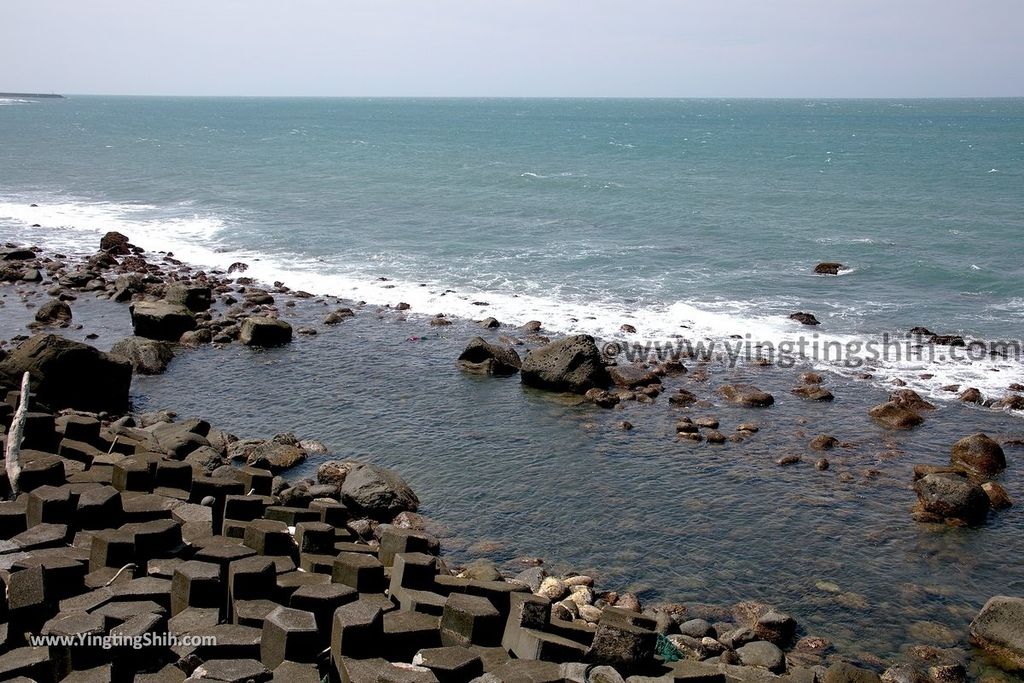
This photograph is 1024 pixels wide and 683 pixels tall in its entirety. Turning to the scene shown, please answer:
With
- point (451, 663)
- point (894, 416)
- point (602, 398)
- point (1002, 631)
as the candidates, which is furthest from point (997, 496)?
point (451, 663)

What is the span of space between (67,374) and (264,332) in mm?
8531

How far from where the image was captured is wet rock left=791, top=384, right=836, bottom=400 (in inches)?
A: 1166

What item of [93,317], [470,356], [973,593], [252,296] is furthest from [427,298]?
[973,593]

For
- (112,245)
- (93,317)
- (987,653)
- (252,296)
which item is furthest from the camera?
(112,245)

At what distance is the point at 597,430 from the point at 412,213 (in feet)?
142

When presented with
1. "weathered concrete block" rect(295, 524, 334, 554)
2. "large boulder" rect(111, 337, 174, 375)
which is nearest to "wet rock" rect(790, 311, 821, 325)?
"large boulder" rect(111, 337, 174, 375)

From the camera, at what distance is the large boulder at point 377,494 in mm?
20938

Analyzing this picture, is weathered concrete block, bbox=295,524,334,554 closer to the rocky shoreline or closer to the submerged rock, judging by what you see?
the rocky shoreline

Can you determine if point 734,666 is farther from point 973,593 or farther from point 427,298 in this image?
point 427,298

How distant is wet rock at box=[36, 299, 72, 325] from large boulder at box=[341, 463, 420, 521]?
20653mm

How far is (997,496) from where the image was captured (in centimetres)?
2250

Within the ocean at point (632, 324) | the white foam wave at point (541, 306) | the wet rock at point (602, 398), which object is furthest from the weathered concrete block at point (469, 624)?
the white foam wave at point (541, 306)

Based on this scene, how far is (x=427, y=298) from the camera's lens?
42.2 meters

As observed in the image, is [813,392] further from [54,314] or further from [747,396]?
[54,314]
